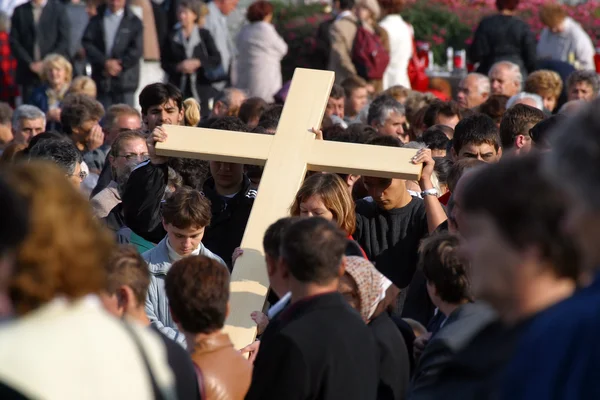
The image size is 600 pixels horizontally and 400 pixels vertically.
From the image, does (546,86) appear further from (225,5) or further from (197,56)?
(225,5)

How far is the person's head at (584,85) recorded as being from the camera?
9.97m

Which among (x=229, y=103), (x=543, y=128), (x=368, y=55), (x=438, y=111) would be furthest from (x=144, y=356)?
(x=368, y=55)

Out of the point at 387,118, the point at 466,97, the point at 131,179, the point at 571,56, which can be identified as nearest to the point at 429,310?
the point at 131,179

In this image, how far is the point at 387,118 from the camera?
9.56 meters

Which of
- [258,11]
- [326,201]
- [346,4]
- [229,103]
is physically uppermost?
[326,201]

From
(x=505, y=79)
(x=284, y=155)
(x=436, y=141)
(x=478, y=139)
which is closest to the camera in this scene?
(x=284, y=155)

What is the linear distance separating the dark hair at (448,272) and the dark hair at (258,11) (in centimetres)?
1010

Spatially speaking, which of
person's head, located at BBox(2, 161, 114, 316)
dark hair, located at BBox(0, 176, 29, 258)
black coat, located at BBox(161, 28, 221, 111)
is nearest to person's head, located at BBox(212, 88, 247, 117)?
black coat, located at BBox(161, 28, 221, 111)

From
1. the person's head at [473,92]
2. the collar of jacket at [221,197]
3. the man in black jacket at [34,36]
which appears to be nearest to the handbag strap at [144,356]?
the collar of jacket at [221,197]

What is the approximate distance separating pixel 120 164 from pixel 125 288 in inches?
128

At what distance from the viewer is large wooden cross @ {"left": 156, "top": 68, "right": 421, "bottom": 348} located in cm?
541

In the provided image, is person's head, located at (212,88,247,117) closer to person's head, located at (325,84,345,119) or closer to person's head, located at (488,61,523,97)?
person's head, located at (325,84,345,119)

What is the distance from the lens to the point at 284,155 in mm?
5660

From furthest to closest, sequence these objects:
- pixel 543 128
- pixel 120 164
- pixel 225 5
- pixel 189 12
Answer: pixel 225 5 → pixel 189 12 → pixel 120 164 → pixel 543 128
